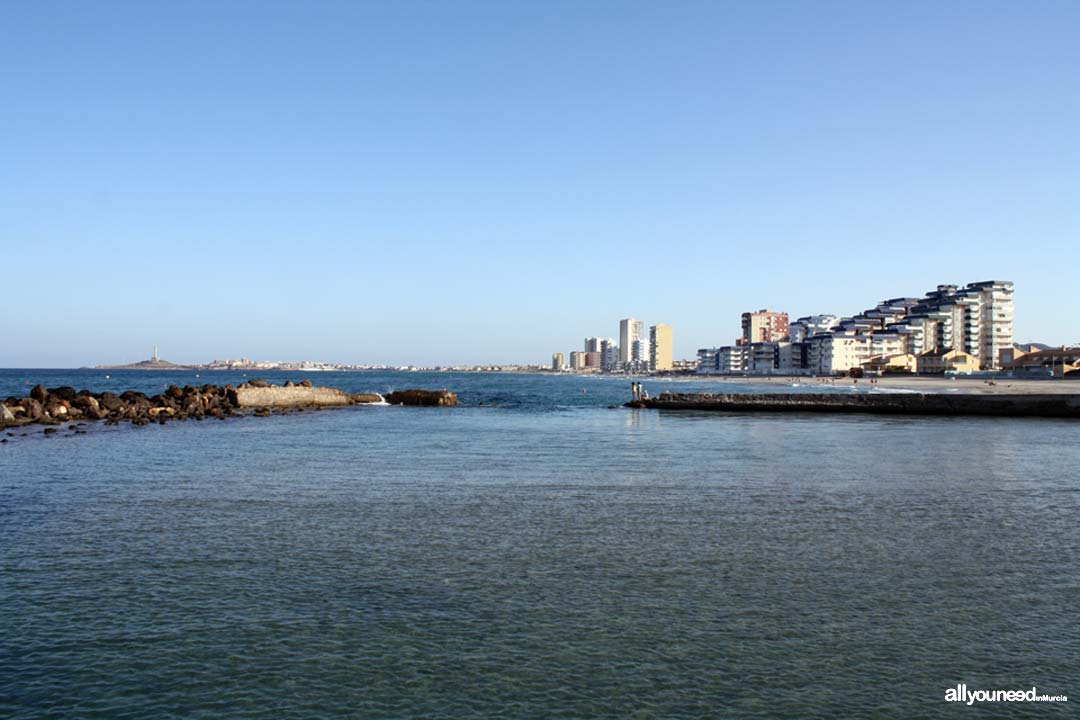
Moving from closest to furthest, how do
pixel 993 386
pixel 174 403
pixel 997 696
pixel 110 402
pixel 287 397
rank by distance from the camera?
pixel 997 696
pixel 110 402
pixel 174 403
pixel 287 397
pixel 993 386

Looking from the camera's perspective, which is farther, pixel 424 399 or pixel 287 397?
pixel 424 399

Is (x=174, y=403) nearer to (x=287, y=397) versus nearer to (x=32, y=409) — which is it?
(x=32, y=409)

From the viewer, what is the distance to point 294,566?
13.0 metres

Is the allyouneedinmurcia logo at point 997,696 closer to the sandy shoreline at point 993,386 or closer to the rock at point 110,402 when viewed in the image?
the rock at point 110,402

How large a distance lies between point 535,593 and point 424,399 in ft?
234

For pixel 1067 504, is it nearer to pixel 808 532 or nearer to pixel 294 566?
pixel 808 532

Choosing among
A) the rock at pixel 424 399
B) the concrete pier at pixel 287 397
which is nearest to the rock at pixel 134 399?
the concrete pier at pixel 287 397

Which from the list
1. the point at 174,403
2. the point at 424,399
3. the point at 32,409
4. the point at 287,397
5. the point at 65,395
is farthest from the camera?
the point at 424,399

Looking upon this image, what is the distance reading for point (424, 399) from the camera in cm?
8169

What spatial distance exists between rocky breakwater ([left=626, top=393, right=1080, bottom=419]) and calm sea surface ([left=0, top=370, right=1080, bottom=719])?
3786cm

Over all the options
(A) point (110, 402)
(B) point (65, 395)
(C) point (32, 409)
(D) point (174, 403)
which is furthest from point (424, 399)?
(C) point (32, 409)

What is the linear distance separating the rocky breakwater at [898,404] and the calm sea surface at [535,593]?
37.9m

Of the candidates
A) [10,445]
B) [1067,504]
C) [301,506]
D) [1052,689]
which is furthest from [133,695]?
[10,445]

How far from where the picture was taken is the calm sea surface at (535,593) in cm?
815
